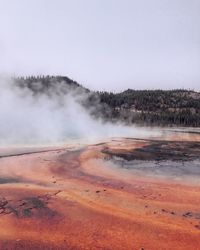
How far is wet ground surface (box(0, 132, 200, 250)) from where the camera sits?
740 cm

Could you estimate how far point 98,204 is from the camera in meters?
9.61

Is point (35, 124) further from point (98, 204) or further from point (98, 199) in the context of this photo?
point (98, 204)

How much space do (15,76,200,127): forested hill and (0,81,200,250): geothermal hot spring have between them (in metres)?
46.7

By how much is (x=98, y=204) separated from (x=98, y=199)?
425mm

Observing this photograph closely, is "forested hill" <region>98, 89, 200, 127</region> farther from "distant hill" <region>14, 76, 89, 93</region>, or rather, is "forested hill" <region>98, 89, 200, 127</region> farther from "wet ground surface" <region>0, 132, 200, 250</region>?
"wet ground surface" <region>0, 132, 200, 250</region>

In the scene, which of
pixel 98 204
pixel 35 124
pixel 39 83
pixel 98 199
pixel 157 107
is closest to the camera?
pixel 98 204

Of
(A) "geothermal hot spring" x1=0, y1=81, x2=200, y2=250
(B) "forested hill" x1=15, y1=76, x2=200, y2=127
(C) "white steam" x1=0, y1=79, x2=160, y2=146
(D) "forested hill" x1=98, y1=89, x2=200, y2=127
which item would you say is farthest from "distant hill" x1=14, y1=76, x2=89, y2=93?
(A) "geothermal hot spring" x1=0, y1=81, x2=200, y2=250

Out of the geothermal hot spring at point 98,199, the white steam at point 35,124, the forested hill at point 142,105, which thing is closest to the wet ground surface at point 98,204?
the geothermal hot spring at point 98,199

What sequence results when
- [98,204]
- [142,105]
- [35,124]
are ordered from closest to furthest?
[98,204], [35,124], [142,105]

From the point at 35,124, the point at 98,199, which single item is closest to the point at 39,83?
the point at 35,124

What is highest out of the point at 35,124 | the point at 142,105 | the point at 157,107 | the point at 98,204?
the point at 142,105

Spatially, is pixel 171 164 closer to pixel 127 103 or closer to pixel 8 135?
pixel 8 135

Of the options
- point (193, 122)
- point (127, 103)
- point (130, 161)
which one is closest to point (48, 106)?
point (130, 161)

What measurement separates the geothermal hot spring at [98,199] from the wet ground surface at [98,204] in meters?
0.02
